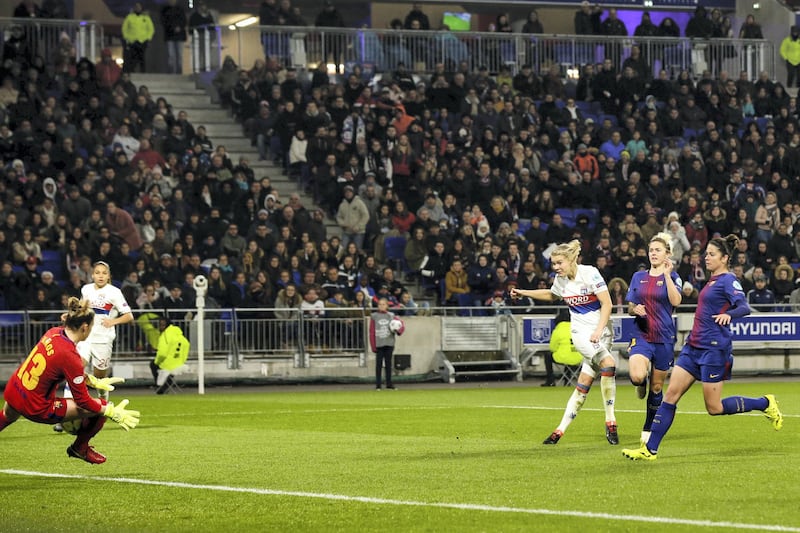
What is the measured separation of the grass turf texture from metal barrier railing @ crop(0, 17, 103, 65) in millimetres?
17395

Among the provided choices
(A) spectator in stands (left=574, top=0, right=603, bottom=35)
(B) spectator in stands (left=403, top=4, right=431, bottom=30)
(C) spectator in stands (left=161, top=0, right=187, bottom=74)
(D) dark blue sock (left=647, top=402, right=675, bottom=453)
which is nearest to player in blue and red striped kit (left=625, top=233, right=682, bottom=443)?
(D) dark blue sock (left=647, top=402, right=675, bottom=453)

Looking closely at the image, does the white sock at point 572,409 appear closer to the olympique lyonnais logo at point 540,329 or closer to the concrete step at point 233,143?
the olympique lyonnais logo at point 540,329

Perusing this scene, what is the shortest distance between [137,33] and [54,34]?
6.42 ft

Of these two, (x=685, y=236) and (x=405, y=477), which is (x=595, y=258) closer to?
(x=685, y=236)

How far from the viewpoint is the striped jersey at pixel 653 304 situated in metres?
14.8

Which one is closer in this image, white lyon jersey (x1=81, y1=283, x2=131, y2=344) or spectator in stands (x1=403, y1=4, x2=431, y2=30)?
white lyon jersey (x1=81, y1=283, x2=131, y2=344)

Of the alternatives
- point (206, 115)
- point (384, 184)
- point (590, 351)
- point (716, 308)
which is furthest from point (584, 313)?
point (206, 115)

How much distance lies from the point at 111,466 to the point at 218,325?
599 inches

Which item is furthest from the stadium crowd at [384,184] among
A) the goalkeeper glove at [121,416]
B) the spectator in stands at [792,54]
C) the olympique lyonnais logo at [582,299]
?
the goalkeeper glove at [121,416]

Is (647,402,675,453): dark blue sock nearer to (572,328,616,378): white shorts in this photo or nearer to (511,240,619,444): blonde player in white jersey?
(511,240,619,444): blonde player in white jersey

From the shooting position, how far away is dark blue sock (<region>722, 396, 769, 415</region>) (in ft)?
44.3

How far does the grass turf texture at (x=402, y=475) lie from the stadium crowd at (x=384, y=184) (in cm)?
947

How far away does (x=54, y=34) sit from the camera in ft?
118

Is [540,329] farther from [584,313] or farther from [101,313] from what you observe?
[584,313]
